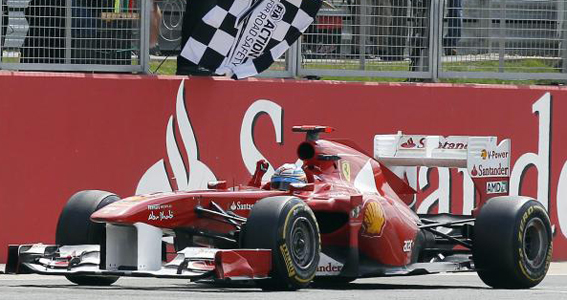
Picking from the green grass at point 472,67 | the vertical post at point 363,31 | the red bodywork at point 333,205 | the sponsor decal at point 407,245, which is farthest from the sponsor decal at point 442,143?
the vertical post at point 363,31

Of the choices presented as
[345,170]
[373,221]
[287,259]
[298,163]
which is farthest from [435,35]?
[287,259]

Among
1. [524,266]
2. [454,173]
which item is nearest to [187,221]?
[524,266]

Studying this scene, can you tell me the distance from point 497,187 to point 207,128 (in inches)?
A: 123

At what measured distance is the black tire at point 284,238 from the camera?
945 cm

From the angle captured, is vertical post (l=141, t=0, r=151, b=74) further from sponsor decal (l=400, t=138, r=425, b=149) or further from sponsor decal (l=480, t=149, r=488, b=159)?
sponsor decal (l=480, t=149, r=488, b=159)

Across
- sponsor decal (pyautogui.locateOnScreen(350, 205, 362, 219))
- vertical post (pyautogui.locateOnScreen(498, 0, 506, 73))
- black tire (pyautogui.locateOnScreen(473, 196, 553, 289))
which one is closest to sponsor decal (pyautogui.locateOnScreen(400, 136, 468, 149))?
black tire (pyautogui.locateOnScreen(473, 196, 553, 289))

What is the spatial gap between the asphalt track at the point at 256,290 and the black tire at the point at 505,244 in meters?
0.14

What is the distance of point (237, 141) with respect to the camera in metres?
13.5

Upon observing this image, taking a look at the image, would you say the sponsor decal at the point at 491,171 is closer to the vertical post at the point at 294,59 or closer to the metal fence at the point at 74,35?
the vertical post at the point at 294,59

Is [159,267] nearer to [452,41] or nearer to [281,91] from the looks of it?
[281,91]

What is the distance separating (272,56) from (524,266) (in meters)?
4.16

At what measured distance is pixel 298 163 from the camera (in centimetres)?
1305

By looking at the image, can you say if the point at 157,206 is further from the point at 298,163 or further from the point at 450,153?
the point at 298,163

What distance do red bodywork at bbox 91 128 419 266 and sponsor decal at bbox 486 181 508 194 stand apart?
725mm
